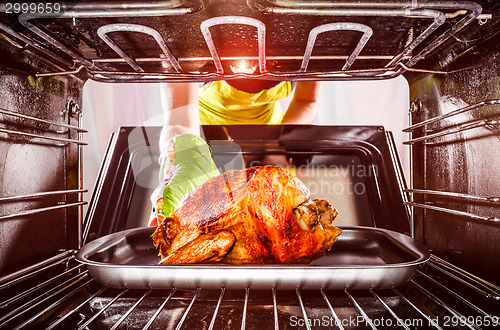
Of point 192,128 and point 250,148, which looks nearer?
point 250,148

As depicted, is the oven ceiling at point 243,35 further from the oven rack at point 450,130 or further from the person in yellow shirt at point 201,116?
the person in yellow shirt at point 201,116

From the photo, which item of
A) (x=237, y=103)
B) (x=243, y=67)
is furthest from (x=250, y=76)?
(x=237, y=103)

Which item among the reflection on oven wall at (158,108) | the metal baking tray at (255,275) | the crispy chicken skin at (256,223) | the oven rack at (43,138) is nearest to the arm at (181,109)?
the reflection on oven wall at (158,108)

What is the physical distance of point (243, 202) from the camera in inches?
39.6

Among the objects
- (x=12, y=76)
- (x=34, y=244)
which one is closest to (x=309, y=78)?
(x=12, y=76)

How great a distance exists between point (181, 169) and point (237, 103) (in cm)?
87

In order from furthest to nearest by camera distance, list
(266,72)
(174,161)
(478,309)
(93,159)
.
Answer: (93,159), (174,161), (266,72), (478,309)

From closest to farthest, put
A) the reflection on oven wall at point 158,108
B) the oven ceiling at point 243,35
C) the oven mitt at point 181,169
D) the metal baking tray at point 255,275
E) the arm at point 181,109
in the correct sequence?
the oven ceiling at point 243,35 < the metal baking tray at point 255,275 < the oven mitt at point 181,169 < the arm at point 181,109 < the reflection on oven wall at point 158,108

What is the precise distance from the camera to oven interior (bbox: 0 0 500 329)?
691 millimetres

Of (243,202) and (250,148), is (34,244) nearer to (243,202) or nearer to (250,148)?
(243,202)

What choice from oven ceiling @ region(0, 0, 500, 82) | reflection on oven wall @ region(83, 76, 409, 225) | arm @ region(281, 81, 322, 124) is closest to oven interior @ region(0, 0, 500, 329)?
oven ceiling @ region(0, 0, 500, 82)

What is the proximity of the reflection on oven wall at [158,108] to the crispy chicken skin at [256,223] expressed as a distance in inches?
64.0

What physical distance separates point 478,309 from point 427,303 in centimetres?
10

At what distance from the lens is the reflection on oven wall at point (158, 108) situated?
104 inches
